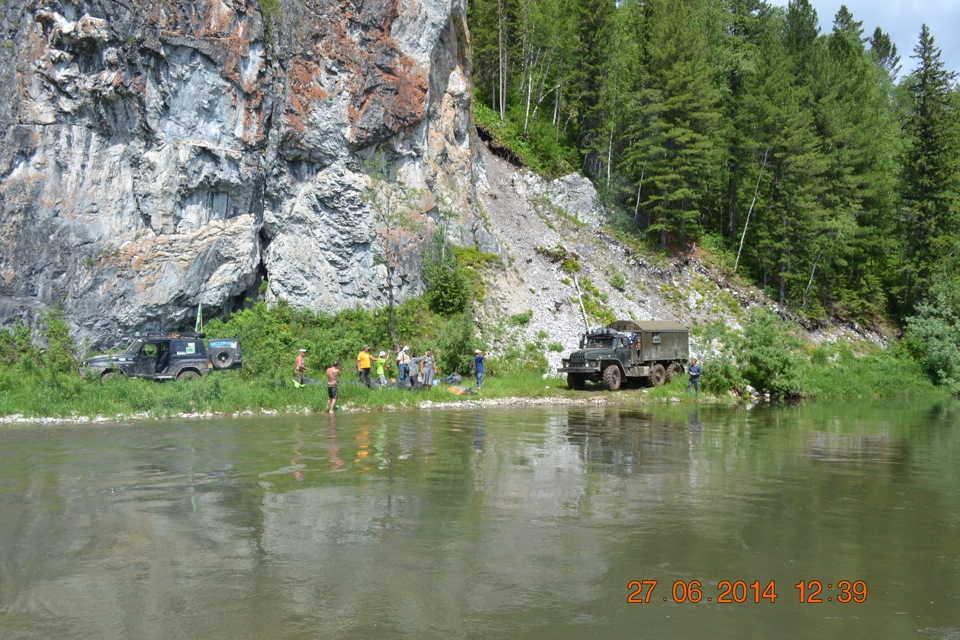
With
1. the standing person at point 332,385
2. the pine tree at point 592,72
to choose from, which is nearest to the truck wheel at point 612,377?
the standing person at point 332,385

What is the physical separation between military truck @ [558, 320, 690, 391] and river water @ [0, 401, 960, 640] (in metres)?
12.2

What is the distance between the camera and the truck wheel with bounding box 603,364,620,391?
28.6 m

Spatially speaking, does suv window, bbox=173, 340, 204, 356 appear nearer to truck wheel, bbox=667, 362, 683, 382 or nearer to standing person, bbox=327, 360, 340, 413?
standing person, bbox=327, 360, 340, 413

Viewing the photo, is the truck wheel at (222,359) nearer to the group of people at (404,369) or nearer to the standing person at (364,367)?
the group of people at (404,369)

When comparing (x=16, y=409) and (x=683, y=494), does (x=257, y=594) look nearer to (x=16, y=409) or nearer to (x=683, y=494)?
(x=683, y=494)

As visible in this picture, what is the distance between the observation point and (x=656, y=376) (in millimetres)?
30266

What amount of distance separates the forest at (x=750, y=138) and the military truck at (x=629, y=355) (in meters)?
13.8

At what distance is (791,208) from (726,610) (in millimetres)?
42065

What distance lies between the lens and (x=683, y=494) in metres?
11.2

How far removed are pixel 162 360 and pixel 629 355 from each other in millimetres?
18661

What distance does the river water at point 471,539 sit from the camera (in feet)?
21.1

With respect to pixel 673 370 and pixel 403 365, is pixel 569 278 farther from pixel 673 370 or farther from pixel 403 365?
pixel 403 365
